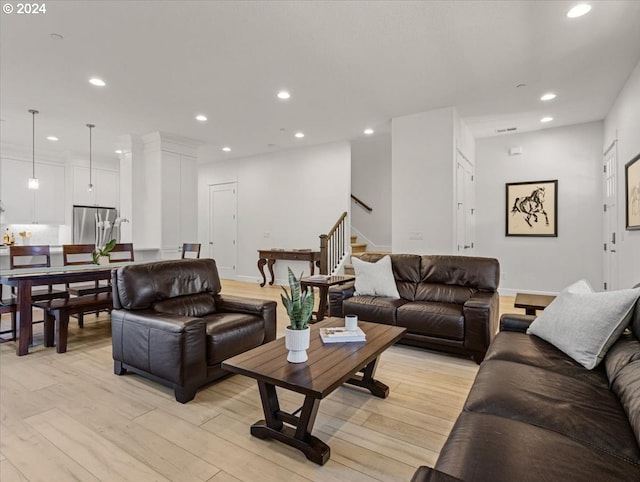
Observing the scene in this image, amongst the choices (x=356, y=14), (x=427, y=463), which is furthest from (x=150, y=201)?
(x=427, y=463)

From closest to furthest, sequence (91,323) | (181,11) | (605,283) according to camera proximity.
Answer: (181,11)
(91,323)
(605,283)

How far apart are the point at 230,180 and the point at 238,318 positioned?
601 cm

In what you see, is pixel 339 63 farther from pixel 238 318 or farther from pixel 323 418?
pixel 323 418

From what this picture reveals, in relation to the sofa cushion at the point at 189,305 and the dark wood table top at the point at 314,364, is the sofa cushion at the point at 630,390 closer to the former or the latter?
the dark wood table top at the point at 314,364

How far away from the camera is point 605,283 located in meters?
4.99

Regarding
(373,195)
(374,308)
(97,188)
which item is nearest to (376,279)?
(374,308)

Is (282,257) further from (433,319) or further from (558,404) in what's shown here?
(558,404)

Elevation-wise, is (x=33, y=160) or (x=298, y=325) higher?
(x=33, y=160)

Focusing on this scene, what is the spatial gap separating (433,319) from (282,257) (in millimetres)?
4076

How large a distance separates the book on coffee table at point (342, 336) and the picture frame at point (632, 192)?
3143mm

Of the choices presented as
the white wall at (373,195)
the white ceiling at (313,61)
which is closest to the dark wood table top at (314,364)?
the white ceiling at (313,61)

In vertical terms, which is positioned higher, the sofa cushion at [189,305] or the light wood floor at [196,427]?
the sofa cushion at [189,305]

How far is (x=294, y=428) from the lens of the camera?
75.5 inches

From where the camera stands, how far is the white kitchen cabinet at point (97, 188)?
7273mm
